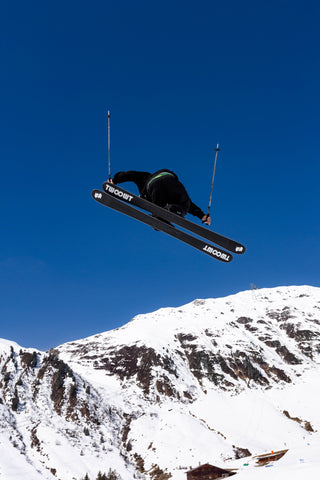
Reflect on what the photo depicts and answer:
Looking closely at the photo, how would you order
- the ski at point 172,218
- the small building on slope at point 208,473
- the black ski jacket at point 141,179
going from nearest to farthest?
the ski at point 172,218
the black ski jacket at point 141,179
the small building on slope at point 208,473

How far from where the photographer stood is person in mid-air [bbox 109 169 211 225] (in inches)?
408

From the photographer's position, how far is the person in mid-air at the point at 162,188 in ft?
34.0

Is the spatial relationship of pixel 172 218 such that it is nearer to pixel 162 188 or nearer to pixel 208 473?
pixel 162 188

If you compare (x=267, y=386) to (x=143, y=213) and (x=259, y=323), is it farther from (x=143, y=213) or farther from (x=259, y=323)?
(x=143, y=213)

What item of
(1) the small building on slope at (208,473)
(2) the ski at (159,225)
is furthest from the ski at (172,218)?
(1) the small building on slope at (208,473)

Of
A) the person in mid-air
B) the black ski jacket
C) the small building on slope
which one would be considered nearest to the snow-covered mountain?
the small building on slope

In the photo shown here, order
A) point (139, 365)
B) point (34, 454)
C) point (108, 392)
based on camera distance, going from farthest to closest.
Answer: point (139, 365)
point (108, 392)
point (34, 454)

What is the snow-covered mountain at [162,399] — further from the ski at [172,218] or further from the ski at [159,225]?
the ski at [172,218]

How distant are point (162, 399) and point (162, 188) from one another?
117 m

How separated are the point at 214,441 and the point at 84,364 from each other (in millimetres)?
70066

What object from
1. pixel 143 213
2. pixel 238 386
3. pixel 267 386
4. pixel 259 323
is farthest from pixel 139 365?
pixel 143 213

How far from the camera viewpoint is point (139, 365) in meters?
132

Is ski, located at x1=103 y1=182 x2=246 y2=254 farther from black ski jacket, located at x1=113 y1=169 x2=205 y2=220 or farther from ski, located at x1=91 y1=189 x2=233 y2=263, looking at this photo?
black ski jacket, located at x1=113 y1=169 x2=205 y2=220

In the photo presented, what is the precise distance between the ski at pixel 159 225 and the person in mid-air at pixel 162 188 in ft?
1.86
